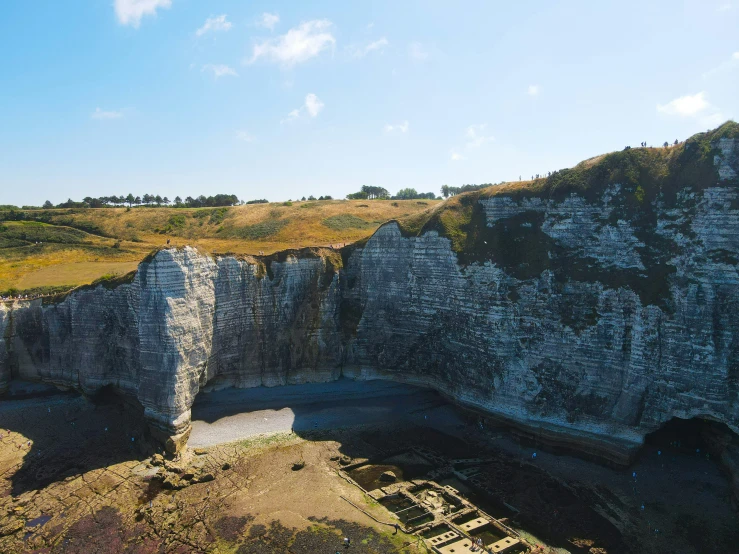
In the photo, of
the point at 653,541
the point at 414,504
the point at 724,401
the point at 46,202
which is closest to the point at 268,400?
the point at 414,504

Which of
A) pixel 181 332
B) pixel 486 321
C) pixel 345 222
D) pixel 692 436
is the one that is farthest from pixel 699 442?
pixel 345 222

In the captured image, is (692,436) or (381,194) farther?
(381,194)

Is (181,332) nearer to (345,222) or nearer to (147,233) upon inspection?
(345,222)

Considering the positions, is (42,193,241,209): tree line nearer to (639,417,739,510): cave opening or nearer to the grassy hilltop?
the grassy hilltop

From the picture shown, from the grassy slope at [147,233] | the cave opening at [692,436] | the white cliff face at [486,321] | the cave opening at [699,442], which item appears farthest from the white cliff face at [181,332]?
the cave opening at [692,436]

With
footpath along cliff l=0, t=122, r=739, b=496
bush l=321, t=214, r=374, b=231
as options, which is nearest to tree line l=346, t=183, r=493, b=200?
bush l=321, t=214, r=374, b=231

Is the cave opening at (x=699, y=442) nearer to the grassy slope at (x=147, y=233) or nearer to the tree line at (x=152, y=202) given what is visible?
the grassy slope at (x=147, y=233)
